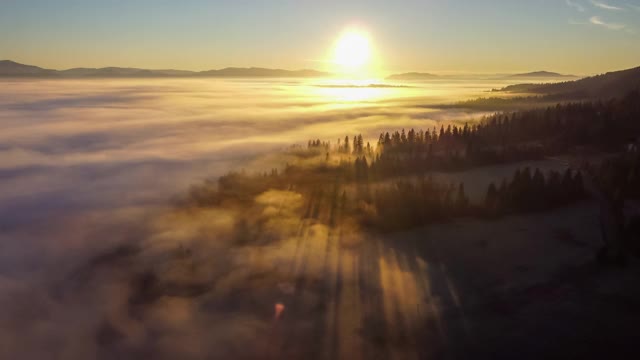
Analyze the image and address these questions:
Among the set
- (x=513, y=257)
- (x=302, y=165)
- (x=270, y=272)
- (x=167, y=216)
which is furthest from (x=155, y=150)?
(x=513, y=257)

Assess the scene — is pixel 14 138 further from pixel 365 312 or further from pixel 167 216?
pixel 365 312

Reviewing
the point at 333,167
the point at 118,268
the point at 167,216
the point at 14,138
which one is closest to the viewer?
the point at 118,268

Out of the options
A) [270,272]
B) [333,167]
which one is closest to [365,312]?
[270,272]

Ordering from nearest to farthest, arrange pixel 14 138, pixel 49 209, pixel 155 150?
pixel 49 209 → pixel 155 150 → pixel 14 138

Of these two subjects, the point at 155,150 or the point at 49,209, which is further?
the point at 155,150

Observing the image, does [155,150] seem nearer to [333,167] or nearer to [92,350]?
[333,167]

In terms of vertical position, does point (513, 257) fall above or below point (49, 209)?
above

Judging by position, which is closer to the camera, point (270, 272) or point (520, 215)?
point (270, 272)

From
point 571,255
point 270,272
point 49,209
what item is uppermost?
point 571,255

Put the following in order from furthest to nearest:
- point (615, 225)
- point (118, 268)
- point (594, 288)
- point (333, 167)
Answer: point (333, 167) → point (118, 268) → point (615, 225) → point (594, 288)
